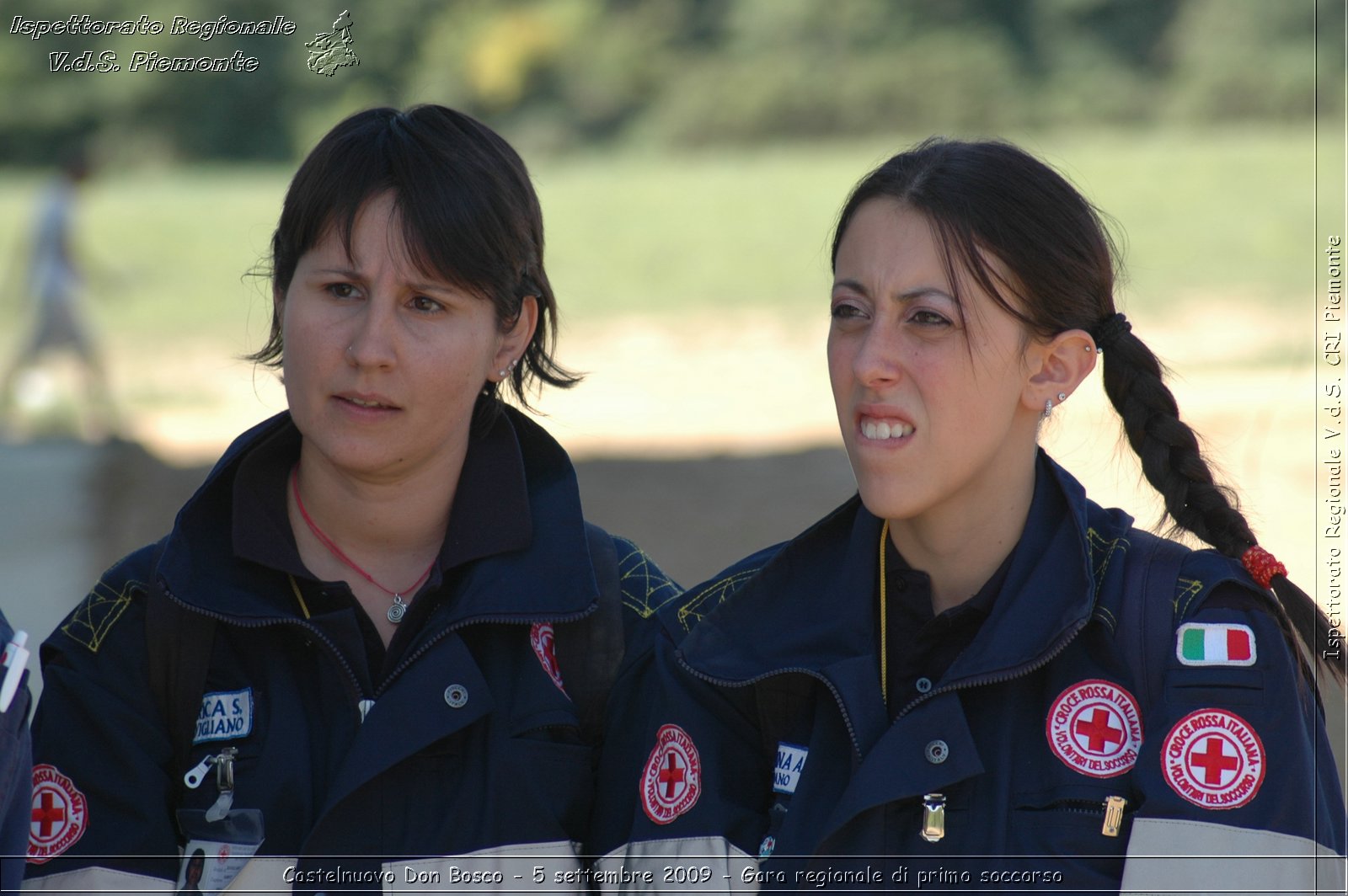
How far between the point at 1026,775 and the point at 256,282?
70.6 inches

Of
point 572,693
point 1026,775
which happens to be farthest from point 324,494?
point 1026,775

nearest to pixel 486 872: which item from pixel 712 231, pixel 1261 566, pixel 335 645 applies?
pixel 335 645

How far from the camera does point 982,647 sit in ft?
7.00

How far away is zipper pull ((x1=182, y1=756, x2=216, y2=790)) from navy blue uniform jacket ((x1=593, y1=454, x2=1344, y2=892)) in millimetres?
622

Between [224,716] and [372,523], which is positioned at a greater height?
[372,523]

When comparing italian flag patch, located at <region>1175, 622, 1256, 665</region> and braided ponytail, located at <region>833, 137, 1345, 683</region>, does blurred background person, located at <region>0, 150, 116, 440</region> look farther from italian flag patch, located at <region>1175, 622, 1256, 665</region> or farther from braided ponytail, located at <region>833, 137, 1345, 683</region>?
italian flag patch, located at <region>1175, 622, 1256, 665</region>

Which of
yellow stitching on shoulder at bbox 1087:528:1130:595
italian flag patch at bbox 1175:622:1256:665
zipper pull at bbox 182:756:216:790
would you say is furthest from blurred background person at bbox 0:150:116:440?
italian flag patch at bbox 1175:622:1256:665

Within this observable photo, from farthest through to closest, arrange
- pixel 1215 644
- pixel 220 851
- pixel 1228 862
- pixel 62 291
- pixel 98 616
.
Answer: pixel 62 291 < pixel 98 616 < pixel 220 851 < pixel 1215 644 < pixel 1228 862

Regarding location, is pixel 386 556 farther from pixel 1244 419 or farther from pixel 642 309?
pixel 642 309

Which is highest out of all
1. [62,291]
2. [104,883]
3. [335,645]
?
[62,291]

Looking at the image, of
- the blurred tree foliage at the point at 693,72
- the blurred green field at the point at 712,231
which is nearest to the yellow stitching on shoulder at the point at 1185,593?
the blurred green field at the point at 712,231

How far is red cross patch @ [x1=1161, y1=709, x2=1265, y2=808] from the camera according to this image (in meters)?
1.97

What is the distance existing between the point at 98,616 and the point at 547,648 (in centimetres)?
72

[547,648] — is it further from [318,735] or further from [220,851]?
[220,851]
